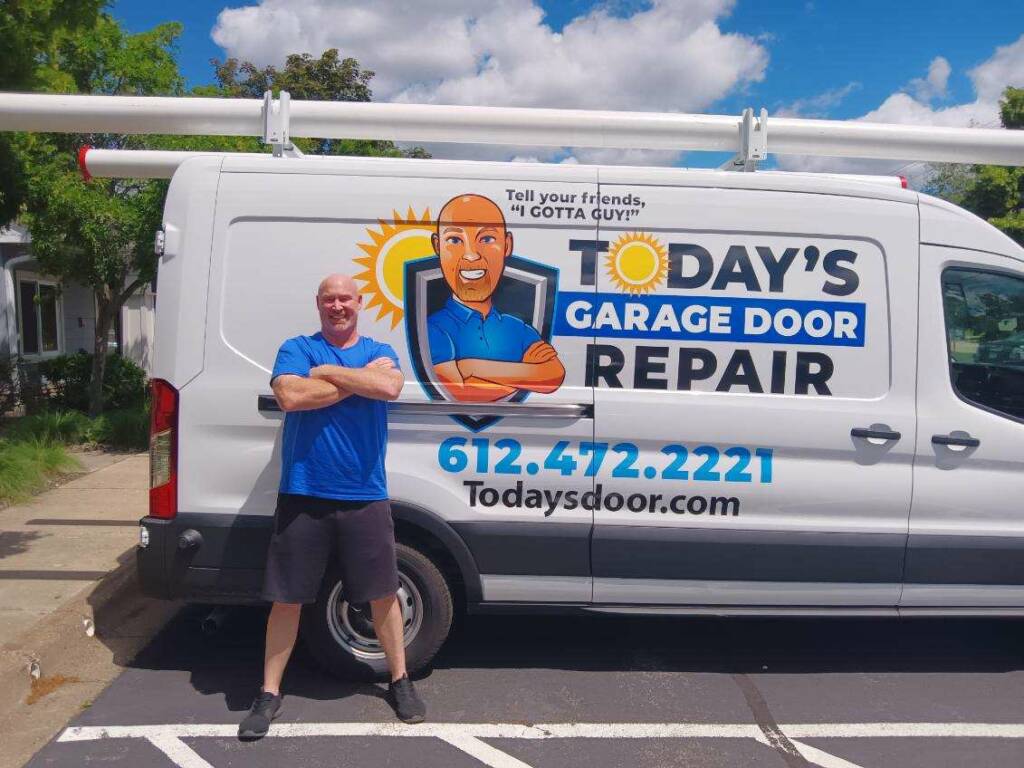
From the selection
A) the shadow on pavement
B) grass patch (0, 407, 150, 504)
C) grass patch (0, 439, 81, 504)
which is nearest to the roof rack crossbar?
the shadow on pavement

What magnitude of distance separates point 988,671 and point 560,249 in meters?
3.08

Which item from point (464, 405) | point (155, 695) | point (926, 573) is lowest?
point (155, 695)

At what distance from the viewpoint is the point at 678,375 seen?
390cm

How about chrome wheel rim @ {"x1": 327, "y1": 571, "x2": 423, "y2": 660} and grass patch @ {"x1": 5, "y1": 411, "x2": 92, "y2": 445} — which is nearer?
chrome wheel rim @ {"x1": 327, "y1": 571, "x2": 423, "y2": 660}

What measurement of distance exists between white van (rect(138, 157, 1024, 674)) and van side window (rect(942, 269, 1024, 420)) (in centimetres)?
9

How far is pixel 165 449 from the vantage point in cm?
390

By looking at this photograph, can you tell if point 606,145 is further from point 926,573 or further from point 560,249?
point 926,573

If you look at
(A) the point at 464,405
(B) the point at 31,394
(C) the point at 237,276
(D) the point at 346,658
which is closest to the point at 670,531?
(A) the point at 464,405

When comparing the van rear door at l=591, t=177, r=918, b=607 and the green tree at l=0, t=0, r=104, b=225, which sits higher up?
the green tree at l=0, t=0, r=104, b=225

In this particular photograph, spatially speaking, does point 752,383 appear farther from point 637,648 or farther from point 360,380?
point 360,380

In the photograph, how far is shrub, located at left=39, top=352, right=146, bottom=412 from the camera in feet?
39.1

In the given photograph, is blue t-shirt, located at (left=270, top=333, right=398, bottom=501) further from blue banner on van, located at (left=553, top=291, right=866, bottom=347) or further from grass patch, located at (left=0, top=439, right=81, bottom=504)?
grass patch, located at (left=0, top=439, right=81, bottom=504)

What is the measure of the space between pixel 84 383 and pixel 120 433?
88.6 inches

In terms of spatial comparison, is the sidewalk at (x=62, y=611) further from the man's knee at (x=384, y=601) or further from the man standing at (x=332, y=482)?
the man's knee at (x=384, y=601)
